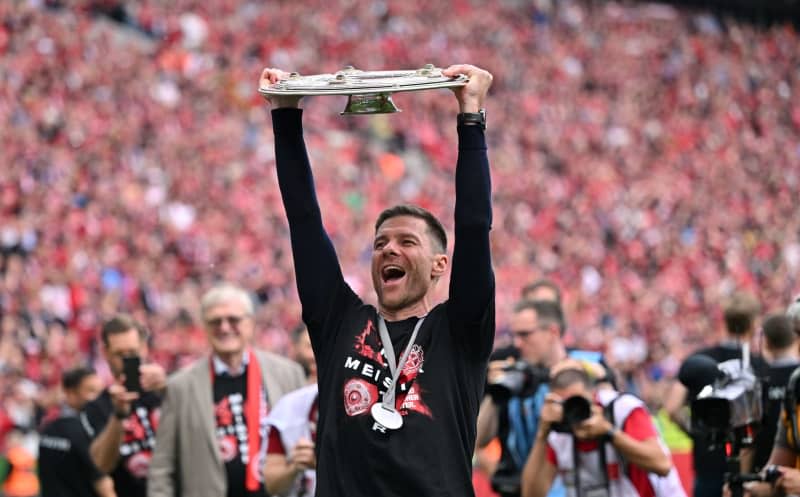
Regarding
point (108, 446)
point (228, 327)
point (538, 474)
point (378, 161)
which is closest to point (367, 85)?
point (538, 474)

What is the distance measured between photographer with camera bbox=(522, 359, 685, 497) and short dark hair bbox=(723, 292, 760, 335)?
3.95 ft

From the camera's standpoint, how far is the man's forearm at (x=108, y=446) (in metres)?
6.43

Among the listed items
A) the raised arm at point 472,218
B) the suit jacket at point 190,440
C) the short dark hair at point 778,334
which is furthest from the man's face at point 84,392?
the raised arm at point 472,218

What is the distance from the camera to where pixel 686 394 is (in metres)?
7.11

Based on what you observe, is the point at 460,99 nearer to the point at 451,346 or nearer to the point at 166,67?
the point at 451,346

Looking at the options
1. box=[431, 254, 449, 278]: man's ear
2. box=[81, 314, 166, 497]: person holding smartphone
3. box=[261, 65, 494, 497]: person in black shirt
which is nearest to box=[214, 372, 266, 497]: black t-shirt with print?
box=[81, 314, 166, 497]: person holding smartphone

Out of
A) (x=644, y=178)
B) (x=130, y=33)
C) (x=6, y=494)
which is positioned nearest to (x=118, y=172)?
(x=130, y=33)

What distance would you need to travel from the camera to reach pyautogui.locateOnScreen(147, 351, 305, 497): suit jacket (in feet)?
20.8

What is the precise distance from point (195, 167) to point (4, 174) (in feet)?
10.4

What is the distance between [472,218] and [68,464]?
12.5ft

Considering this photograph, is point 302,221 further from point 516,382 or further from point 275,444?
point 516,382

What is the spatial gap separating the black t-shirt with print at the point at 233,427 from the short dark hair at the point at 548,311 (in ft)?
4.34

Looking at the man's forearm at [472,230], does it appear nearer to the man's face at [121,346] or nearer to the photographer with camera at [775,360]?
the photographer with camera at [775,360]

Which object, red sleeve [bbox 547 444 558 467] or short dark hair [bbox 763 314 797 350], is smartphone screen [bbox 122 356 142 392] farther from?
short dark hair [bbox 763 314 797 350]
